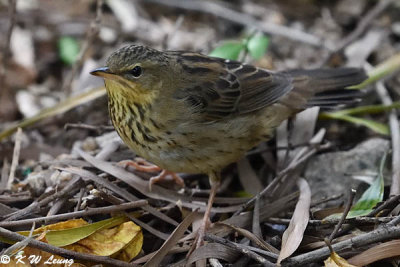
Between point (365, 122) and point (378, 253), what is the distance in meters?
1.79

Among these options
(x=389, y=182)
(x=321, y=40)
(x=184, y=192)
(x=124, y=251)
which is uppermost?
(x=321, y=40)

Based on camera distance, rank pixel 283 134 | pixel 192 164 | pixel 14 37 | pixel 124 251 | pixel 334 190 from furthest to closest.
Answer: pixel 14 37 → pixel 283 134 → pixel 334 190 → pixel 192 164 → pixel 124 251

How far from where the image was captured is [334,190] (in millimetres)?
4773

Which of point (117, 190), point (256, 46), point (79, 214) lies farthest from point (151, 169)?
point (256, 46)

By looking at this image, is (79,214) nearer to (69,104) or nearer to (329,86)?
(69,104)

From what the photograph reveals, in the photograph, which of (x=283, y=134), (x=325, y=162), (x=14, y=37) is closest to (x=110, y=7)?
(x=14, y=37)

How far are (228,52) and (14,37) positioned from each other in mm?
2905

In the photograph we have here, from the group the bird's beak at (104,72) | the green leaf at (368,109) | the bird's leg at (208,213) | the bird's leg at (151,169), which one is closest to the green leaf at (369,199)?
the green leaf at (368,109)

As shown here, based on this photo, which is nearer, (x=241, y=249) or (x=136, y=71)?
(x=241, y=249)

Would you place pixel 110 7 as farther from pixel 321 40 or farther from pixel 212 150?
pixel 212 150

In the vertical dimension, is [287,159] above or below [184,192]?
above

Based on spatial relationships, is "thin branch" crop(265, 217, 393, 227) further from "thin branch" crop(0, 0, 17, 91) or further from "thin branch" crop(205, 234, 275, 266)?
"thin branch" crop(0, 0, 17, 91)

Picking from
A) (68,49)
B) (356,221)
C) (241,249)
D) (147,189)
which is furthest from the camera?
(68,49)

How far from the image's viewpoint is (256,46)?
562 cm
